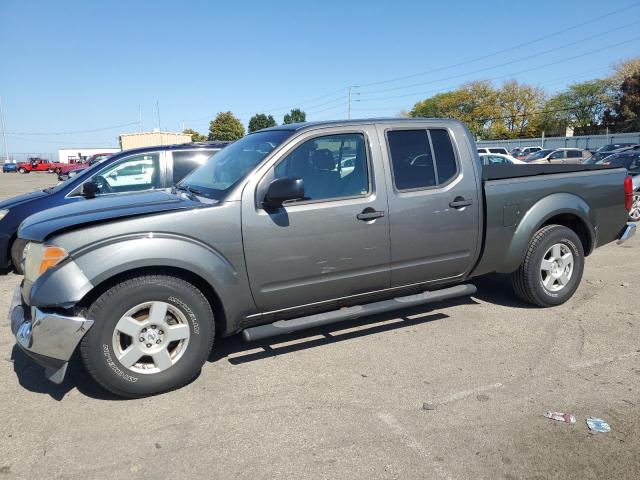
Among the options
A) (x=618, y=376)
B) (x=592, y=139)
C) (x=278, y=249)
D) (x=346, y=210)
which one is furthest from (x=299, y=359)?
(x=592, y=139)

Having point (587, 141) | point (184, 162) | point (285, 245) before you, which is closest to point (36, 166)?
point (184, 162)

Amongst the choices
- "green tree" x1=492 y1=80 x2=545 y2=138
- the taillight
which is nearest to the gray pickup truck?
the taillight

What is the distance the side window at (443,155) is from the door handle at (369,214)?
0.75 meters

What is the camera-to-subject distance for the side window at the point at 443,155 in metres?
4.38

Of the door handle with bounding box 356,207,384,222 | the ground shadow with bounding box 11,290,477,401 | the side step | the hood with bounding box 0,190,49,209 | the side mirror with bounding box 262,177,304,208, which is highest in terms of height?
the side mirror with bounding box 262,177,304,208

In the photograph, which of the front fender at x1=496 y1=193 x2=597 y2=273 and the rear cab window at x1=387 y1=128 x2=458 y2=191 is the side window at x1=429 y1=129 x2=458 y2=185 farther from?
the front fender at x1=496 y1=193 x2=597 y2=273

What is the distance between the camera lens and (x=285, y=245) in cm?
364

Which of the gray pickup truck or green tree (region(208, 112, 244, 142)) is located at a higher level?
green tree (region(208, 112, 244, 142))

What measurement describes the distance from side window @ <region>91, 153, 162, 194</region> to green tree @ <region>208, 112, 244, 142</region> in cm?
6031

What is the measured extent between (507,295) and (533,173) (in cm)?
142

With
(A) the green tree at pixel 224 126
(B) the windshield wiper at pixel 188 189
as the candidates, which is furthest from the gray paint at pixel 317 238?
(A) the green tree at pixel 224 126

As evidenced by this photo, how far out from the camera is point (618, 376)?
355 centimetres

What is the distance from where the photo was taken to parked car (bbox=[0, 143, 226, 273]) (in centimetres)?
660

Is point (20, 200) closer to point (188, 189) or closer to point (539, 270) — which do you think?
point (188, 189)
